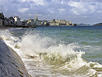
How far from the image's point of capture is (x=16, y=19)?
163m

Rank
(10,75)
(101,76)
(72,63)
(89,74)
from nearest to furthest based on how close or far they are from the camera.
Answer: (10,75)
(101,76)
(89,74)
(72,63)

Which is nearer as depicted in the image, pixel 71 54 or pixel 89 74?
pixel 89 74

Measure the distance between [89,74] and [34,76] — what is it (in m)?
2.08

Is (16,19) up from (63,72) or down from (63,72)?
down

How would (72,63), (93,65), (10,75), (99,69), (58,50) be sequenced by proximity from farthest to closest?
(58,50) < (72,63) < (93,65) < (99,69) < (10,75)

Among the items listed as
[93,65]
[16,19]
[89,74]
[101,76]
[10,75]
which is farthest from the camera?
[16,19]

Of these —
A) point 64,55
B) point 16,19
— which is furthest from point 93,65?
point 16,19

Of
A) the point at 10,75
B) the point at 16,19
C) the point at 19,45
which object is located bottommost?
the point at 16,19

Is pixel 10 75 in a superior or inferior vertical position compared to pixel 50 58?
superior

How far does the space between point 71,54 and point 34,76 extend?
527cm

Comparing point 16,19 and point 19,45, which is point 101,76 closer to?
point 19,45

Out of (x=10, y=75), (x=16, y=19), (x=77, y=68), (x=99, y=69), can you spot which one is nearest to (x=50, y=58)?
(x=77, y=68)

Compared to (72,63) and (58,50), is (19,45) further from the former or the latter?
(72,63)

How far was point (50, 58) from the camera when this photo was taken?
12.0m
